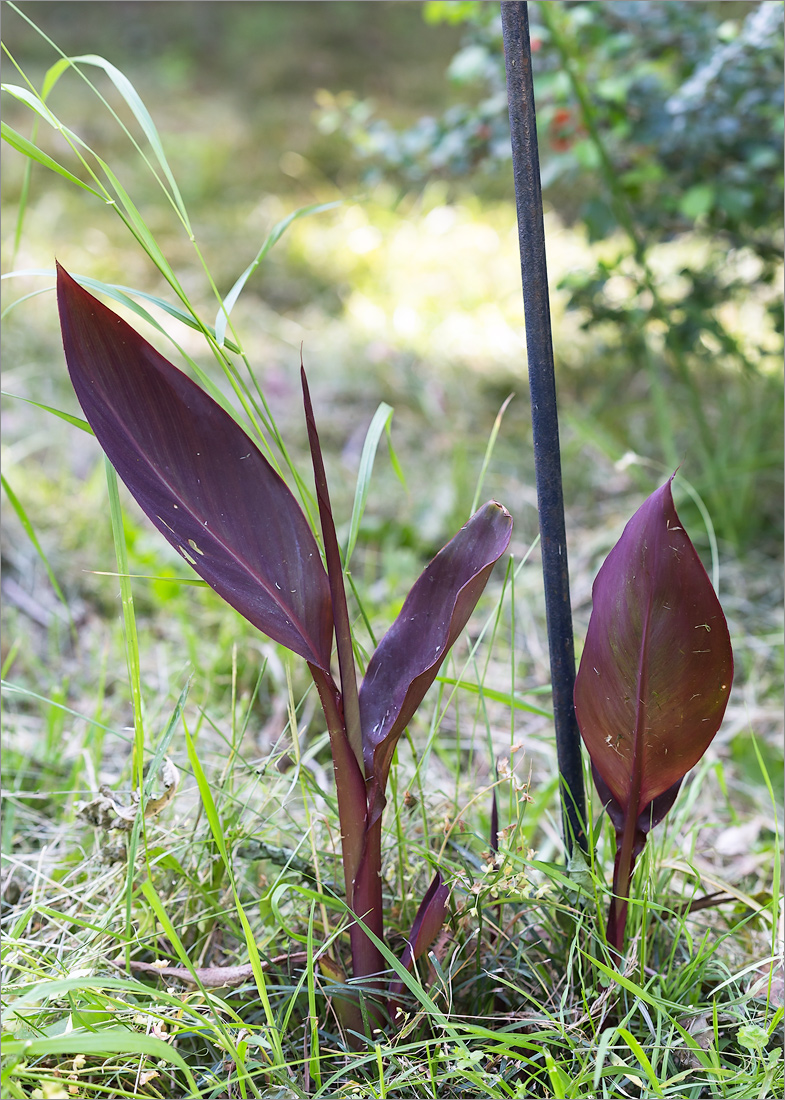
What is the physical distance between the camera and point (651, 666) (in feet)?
1.84

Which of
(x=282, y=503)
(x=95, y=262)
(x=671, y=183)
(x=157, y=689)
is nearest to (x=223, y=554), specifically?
(x=282, y=503)

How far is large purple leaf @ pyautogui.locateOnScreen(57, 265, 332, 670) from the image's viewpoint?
55 centimetres

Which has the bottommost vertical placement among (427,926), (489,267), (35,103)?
(427,926)

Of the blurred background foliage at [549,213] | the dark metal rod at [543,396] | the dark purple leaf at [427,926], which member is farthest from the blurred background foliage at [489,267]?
the dark purple leaf at [427,926]

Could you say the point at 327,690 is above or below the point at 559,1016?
above

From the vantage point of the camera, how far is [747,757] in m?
1.21

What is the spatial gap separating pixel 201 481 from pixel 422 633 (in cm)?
19

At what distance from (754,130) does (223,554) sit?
1.43m

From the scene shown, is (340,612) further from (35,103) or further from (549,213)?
(549,213)

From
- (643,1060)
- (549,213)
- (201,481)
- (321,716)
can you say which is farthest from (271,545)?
(549,213)

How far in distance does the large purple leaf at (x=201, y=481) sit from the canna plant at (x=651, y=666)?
0.64 ft

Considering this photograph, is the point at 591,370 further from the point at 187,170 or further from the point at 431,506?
the point at 187,170

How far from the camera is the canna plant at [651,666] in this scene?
532mm

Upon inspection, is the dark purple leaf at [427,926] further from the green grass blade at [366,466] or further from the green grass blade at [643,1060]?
the green grass blade at [366,466]
